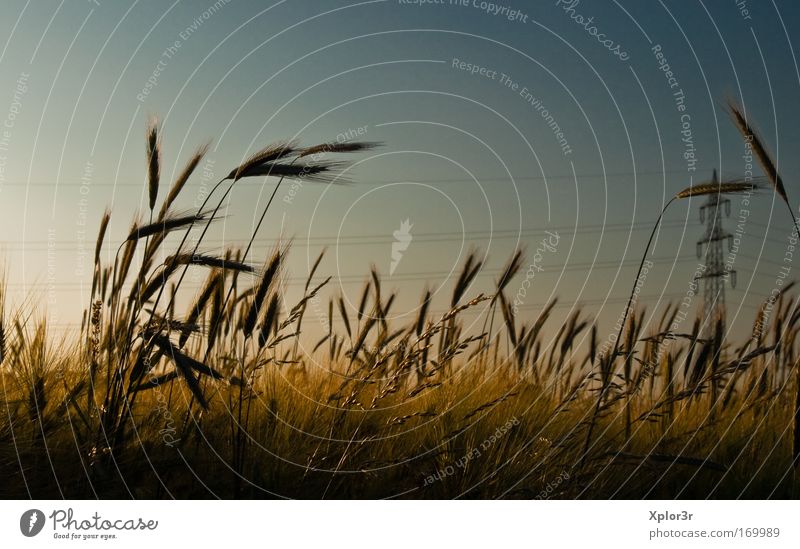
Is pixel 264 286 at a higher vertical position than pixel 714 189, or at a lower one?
lower

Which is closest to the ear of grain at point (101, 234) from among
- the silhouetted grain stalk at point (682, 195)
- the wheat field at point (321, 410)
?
the wheat field at point (321, 410)

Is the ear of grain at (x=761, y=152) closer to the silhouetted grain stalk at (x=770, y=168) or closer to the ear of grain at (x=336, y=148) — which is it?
the silhouetted grain stalk at (x=770, y=168)

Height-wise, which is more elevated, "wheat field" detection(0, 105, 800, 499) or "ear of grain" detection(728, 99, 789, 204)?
"ear of grain" detection(728, 99, 789, 204)

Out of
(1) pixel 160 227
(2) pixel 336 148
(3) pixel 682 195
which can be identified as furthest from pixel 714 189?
(1) pixel 160 227

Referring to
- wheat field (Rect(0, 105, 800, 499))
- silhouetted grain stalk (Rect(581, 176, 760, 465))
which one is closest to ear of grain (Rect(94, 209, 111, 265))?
wheat field (Rect(0, 105, 800, 499))

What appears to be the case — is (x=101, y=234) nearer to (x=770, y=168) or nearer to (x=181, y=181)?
(x=181, y=181)

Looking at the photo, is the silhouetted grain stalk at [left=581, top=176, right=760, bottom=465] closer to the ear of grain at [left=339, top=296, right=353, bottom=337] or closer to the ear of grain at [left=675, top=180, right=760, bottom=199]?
the ear of grain at [left=675, top=180, right=760, bottom=199]

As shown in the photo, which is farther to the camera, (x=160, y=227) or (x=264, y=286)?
(x=264, y=286)

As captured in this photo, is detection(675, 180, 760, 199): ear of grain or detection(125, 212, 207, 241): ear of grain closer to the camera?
detection(125, 212, 207, 241): ear of grain

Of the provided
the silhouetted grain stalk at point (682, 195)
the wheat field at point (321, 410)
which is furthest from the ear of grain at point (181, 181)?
the silhouetted grain stalk at point (682, 195)

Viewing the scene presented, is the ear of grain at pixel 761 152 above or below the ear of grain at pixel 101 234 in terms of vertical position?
above

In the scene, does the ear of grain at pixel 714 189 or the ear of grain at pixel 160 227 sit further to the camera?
the ear of grain at pixel 714 189

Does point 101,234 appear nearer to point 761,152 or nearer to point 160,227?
point 160,227
